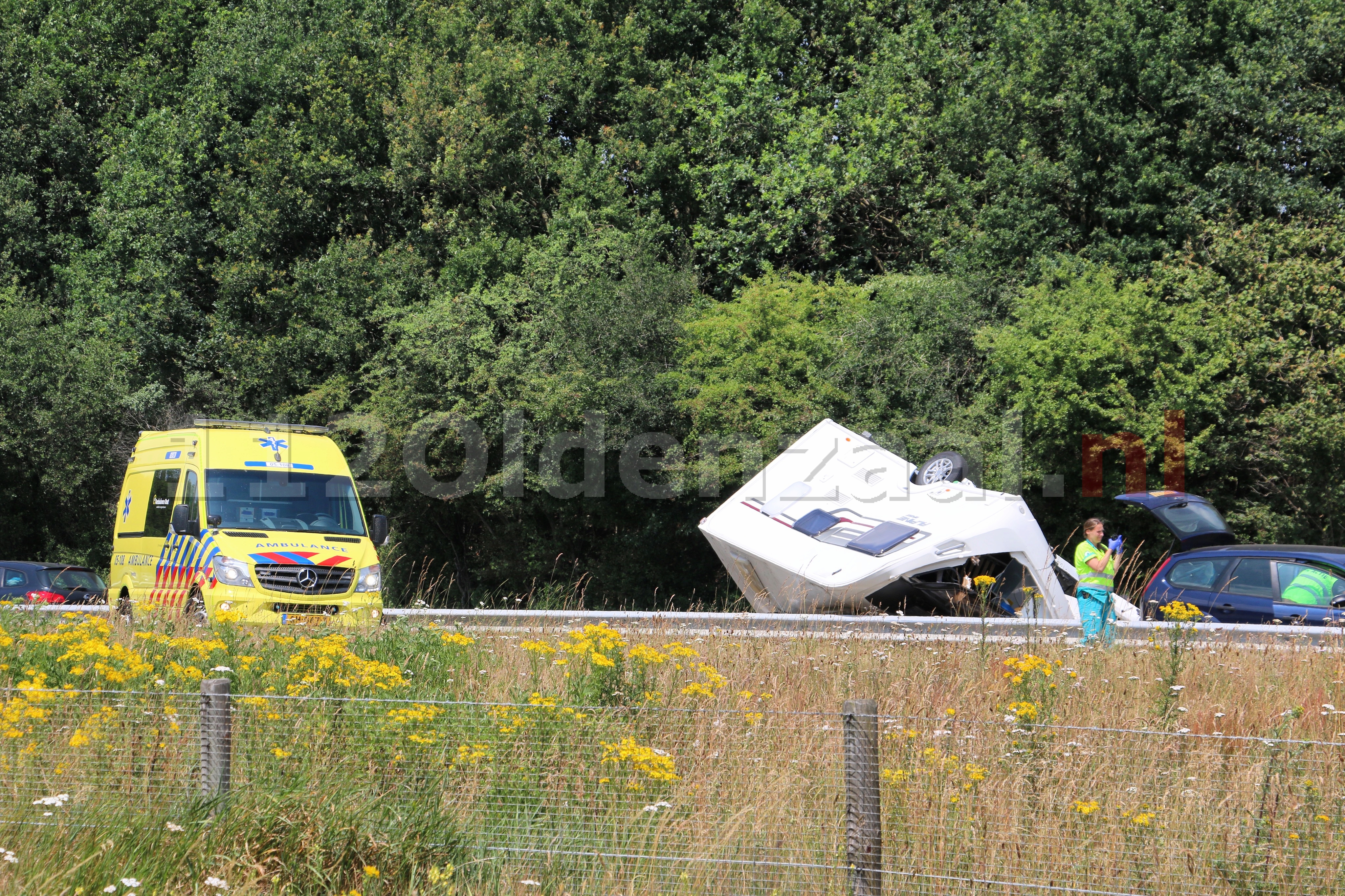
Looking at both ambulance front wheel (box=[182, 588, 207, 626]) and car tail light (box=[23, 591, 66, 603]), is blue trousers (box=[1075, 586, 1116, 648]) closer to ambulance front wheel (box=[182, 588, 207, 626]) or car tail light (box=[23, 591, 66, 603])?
ambulance front wheel (box=[182, 588, 207, 626])

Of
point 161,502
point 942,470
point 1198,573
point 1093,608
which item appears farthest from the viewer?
point 942,470

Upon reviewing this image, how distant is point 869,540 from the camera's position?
535 inches

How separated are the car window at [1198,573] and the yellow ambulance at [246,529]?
28.1 ft

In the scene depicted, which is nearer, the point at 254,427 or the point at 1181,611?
the point at 1181,611

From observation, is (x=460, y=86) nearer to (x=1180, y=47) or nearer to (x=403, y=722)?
(x=1180, y=47)

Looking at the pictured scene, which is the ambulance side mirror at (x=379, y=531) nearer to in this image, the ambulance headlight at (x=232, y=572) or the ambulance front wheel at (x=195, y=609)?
the ambulance headlight at (x=232, y=572)

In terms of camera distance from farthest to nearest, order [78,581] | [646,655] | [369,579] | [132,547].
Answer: [78,581] → [132,547] → [369,579] → [646,655]

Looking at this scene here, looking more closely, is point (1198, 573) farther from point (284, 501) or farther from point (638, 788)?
point (284, 501)

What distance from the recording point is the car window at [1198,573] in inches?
488

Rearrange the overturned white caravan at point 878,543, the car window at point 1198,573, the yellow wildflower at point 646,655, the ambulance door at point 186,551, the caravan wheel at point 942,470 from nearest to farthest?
the yellow wildflower at point 646,655, the car window at point 1198,573, the ambulance door at point 186,551, the overturned white caravan at point 878,543, the caravan wheel at point 942,470

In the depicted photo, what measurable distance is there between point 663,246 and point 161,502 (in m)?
17.0

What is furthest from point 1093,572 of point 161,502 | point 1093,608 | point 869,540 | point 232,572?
point 161,502

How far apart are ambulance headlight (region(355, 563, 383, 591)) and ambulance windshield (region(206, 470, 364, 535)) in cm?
70

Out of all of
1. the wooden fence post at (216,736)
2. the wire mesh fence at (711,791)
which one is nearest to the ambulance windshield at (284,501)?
the wire mesh fence at (711,791)
